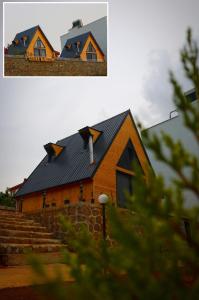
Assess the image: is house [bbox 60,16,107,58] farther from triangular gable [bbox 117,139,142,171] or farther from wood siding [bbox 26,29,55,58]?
triangular gable [bbox 117,139,142,171]

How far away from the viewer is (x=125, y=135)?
15.2 metres

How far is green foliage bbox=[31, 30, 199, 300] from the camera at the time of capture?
125cm

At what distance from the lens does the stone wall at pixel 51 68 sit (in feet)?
50.7

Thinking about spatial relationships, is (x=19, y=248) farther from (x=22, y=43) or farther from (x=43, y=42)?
(x=43, y=42)

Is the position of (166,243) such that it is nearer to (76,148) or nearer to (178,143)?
(178,143)

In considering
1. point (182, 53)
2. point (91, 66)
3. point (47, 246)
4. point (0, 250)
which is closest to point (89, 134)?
point (91, 66)

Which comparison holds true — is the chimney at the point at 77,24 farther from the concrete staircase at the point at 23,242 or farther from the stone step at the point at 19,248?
the stone step at the point at 19,248

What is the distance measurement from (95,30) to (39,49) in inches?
152

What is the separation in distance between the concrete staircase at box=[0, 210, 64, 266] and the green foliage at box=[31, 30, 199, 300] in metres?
4.60

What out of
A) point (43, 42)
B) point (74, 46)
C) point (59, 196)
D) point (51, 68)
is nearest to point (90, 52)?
point (74, 46)

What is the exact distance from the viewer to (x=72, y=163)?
1492 centimetres

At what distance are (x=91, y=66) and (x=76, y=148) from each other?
179 inches

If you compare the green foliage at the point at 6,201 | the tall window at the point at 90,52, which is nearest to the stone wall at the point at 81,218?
the green foliage at the point at 6,201

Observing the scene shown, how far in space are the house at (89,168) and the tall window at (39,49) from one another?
719 centimetres
